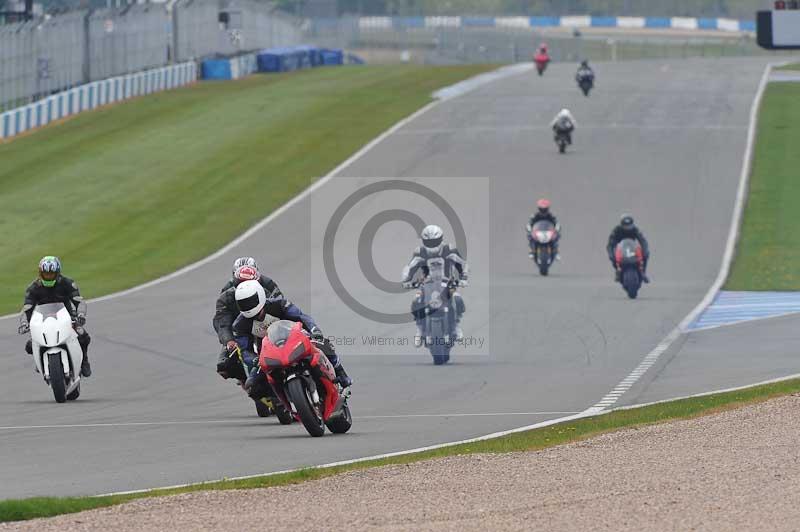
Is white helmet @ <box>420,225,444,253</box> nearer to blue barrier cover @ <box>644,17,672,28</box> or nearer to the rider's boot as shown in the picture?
the rider's boot

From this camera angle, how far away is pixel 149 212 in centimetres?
3962

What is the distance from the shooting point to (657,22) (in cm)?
10900

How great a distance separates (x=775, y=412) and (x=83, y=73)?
50.4 meters

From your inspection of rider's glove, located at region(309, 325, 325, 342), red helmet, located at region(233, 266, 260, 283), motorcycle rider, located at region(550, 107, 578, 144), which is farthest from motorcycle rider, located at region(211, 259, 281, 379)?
motorcycle rider, located at region(550, 107, 578, 144)

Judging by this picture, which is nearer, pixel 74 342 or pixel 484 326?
pixel 74 342

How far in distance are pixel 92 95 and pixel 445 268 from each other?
41064 millimetres

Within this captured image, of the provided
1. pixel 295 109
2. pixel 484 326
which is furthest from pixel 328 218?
pixel 295 109

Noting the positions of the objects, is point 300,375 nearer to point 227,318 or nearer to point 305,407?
point 305,407

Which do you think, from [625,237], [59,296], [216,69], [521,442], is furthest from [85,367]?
[216,69]

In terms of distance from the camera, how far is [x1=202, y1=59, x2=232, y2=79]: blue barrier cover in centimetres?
7106

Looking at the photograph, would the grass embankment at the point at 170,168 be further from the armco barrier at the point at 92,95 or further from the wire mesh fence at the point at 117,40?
the wire mesh fence at the point at 117,40

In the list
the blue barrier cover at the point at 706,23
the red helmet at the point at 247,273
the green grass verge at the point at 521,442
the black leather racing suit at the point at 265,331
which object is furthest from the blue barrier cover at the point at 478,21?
the red helmet at the point at 247,273

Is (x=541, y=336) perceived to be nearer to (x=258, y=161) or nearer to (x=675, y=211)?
(x=675, y=211)

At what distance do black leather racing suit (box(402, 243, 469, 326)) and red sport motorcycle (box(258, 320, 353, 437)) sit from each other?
5994mm
